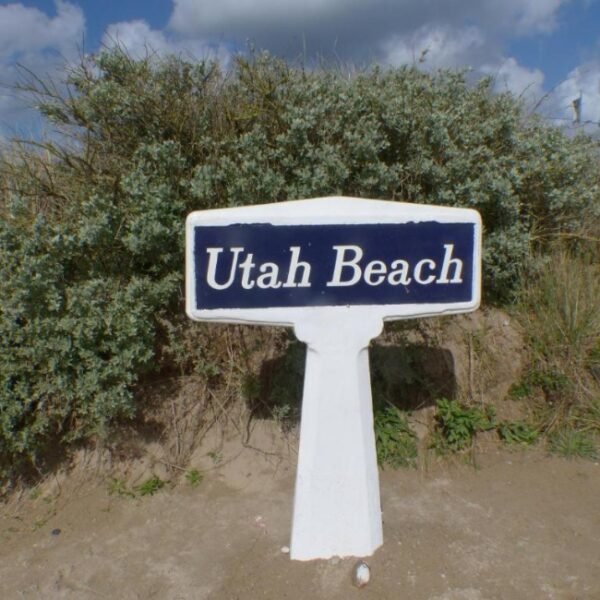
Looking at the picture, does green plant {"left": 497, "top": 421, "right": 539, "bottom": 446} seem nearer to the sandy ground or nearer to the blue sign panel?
the sandy ground

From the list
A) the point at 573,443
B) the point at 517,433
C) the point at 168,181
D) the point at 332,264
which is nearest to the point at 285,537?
the point at 332,264

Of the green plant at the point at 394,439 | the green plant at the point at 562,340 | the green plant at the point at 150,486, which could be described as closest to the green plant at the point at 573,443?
the green plant at the point at 562,340

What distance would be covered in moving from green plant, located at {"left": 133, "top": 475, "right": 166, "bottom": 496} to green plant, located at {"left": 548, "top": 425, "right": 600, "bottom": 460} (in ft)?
8.27

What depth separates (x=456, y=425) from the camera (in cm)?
373

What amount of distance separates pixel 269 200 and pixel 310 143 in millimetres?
508

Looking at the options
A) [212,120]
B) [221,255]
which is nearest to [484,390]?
[221,255]

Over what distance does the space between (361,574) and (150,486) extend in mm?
1520

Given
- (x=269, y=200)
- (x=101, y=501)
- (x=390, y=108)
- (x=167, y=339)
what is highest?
(x=390, y=108)

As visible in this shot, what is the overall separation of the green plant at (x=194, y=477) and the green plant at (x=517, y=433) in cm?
201

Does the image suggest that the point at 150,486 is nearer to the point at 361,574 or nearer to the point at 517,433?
the point at 361,574

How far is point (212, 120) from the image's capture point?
4.05 m

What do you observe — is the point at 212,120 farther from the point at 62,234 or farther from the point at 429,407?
the point at 429,407

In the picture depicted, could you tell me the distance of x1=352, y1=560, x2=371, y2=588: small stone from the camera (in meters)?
2.60

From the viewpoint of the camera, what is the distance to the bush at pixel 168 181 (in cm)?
343
